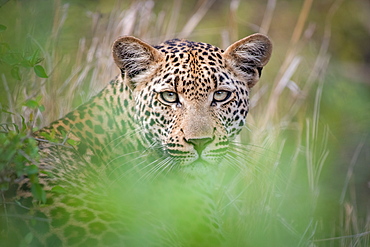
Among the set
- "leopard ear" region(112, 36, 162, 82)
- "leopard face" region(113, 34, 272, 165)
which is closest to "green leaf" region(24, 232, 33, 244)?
"leopard face" region(113, 34, 272, 165)

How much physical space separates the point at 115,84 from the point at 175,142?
3.31 ft

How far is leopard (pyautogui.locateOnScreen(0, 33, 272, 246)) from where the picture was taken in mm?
5945

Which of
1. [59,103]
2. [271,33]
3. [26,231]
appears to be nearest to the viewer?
[26,231]

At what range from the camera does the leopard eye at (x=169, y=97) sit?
622 centimetres

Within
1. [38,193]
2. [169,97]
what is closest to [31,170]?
[38,193]

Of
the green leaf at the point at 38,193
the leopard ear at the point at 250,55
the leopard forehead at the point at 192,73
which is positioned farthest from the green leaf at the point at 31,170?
the leopard ear at the point at 250,55

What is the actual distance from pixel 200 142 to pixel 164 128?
454 millimetres

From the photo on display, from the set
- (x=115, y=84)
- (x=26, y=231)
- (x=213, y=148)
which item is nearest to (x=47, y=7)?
(x=115, y=84)

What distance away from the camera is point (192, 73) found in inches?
Result: 243

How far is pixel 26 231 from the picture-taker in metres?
4.68

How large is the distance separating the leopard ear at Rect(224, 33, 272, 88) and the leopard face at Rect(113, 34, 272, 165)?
0.4 inches

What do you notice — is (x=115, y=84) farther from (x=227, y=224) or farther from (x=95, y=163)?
(x=227, y=224)

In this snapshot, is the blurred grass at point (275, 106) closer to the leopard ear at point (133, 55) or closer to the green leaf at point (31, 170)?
the leopard ear at point (133, 55)

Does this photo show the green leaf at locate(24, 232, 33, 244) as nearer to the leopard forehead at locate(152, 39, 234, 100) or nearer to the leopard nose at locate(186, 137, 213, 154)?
the leopard nose at locate(186, 137, 213, 154)
